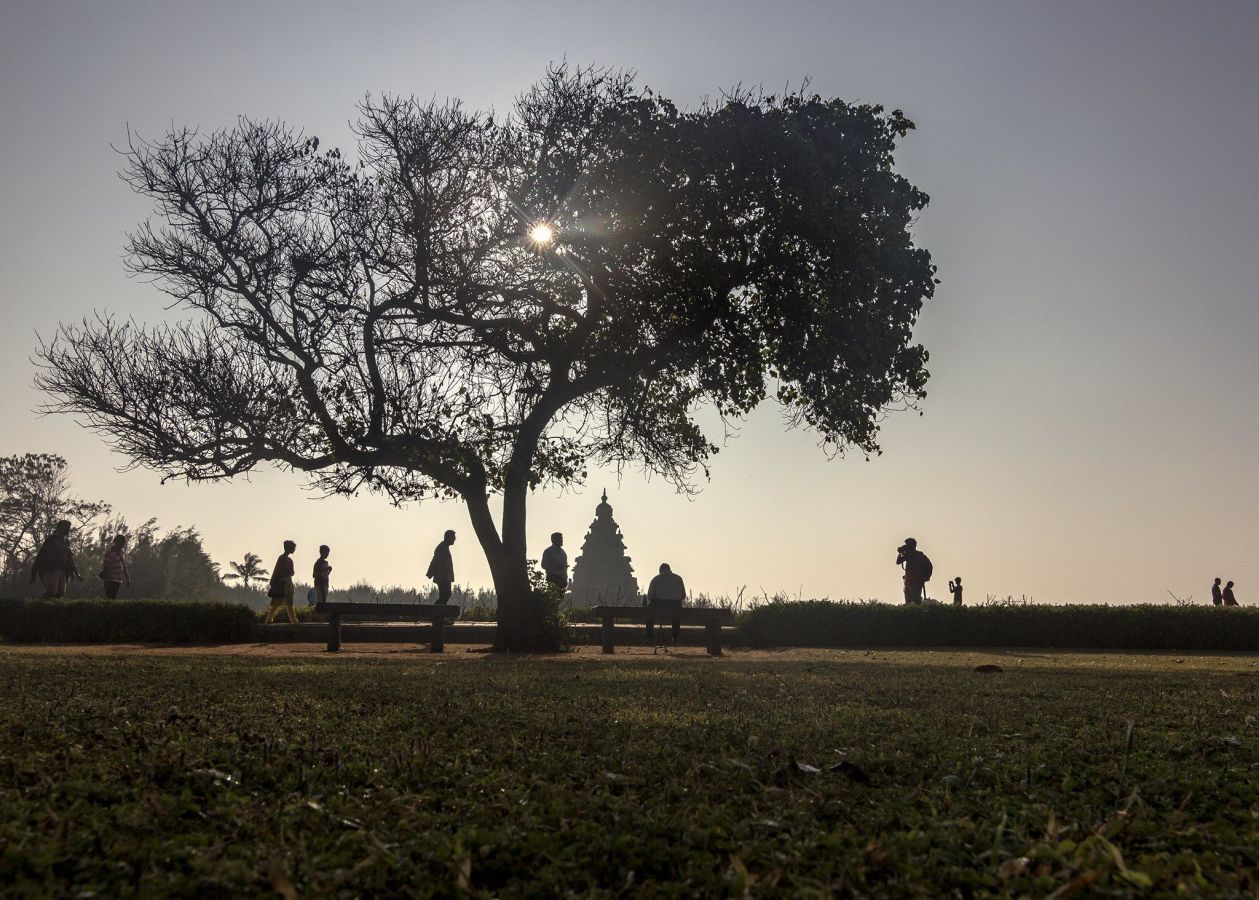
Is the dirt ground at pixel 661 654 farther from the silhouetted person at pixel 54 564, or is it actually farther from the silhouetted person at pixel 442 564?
the silhouetted person at pixel 54 564

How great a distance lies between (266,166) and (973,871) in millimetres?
17863

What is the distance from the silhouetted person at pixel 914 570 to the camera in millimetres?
23641

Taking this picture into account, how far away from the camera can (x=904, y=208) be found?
17344mm

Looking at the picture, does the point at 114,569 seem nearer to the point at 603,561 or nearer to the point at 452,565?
the point at 452,565

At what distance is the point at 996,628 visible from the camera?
2091 cm

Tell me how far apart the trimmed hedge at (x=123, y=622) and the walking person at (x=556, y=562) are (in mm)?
6180

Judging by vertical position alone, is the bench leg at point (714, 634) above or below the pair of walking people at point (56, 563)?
below

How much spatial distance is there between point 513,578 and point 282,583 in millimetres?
6856

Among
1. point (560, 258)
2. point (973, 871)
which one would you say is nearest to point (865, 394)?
point (560, 258)

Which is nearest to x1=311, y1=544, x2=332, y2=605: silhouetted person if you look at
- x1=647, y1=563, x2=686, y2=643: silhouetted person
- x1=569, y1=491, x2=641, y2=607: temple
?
x1=647, y1=563, x2=686, y2=643: silhouetted person

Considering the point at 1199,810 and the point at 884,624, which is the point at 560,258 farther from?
the point at 1199,810

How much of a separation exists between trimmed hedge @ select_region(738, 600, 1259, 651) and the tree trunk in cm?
564

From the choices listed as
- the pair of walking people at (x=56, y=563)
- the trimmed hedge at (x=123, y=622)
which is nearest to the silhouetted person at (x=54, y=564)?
the pair of walking people at (x=56, y=563)

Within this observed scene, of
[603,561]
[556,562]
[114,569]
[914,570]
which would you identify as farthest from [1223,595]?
[603,561]
